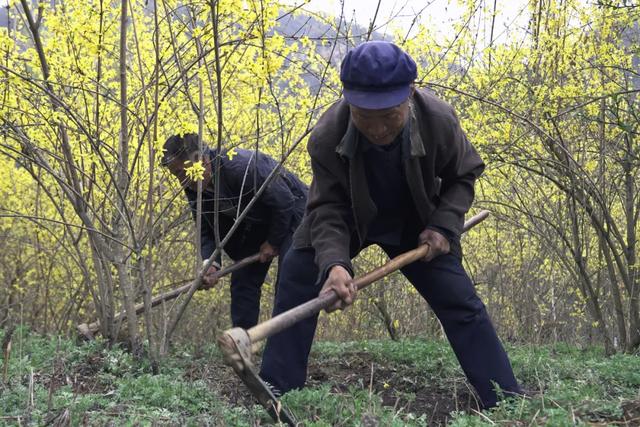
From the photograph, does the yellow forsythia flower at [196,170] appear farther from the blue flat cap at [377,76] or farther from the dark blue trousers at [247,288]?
the dark blue trousers at [247,288]

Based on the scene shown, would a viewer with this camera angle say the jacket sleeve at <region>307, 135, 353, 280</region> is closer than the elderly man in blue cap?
No

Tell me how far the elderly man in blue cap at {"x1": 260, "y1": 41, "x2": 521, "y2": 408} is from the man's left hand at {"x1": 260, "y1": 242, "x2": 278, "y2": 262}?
5.90ft

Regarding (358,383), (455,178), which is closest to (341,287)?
(455,178)

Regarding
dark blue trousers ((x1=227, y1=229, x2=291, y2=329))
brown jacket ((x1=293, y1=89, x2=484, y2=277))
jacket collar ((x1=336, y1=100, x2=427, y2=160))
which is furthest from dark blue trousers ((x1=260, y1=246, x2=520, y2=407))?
dark blue trousers ((x1=227, y1=229, x2=291, y2=329))

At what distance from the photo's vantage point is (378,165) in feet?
12.0

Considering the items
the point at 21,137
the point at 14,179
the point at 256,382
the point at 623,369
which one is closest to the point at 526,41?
the point at 623,369

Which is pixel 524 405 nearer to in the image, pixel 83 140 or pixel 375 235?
pixel 375 235

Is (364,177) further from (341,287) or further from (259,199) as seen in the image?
(259,199)

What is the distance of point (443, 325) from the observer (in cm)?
378

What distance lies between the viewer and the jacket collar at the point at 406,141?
349 cm

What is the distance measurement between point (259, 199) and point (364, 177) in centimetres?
208

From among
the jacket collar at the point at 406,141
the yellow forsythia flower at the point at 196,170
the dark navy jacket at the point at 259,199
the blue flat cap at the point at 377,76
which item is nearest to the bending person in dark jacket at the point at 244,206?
the dark navy jacket at the point at 259,199

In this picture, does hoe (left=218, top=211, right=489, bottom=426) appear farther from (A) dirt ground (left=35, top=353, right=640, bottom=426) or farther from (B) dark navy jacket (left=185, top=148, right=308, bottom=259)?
(B) dark navy jacket (left=185, top=148, right=308, bottom=259)

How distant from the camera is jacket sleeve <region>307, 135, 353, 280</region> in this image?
11.8ft
